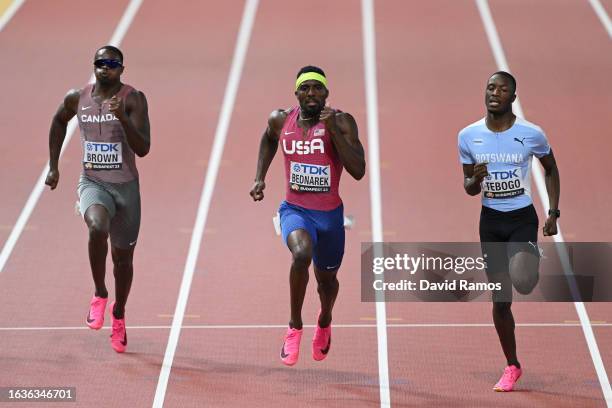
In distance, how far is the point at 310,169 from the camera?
25.6 feet

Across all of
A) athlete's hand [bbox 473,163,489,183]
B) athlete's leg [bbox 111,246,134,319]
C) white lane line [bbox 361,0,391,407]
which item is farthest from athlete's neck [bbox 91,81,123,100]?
white lane line [bbox 361,0,391,407]

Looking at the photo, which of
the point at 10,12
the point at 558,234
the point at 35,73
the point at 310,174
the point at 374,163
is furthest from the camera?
the point at 10,12

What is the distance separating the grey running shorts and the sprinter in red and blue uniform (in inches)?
39.1

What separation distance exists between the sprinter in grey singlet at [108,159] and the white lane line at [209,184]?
0.62 meters

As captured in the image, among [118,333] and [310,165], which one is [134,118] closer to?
[310,165]

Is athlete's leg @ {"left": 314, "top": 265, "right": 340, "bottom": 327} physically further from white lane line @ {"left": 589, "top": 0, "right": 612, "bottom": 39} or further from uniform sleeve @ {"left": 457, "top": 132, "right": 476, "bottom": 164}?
white lane line @ {"left": 589, "top": 0, "right": 612, "bottom": 39}

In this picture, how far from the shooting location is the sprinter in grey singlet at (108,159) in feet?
26.7

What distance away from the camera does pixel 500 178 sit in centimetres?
772

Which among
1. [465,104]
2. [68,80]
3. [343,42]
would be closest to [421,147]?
[465,104]

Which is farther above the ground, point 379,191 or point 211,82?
point 211,82

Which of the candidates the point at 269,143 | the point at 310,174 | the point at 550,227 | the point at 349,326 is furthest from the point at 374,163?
the point at 550,227

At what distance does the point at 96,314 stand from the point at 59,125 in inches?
49.9

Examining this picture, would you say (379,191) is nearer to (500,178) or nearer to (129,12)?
(500,178)

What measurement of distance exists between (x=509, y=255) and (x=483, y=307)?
210 centimetres
